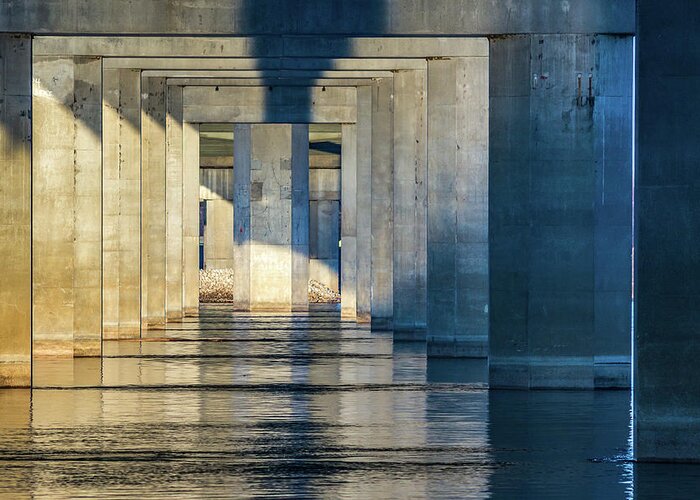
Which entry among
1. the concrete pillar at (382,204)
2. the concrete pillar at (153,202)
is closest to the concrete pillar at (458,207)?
the concrete pillar at (382,204)

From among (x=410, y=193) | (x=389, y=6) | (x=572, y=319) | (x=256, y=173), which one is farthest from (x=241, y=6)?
(x=256, y=173)

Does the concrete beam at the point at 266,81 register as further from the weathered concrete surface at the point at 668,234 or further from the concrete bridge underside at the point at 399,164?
the weathered concrete surface at the point at 668,234

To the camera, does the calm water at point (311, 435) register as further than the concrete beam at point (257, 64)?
No

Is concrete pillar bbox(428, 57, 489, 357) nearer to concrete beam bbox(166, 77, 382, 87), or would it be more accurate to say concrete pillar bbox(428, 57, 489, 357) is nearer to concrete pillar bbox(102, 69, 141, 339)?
concrete pillar bbox(102, 69, 141, 339)

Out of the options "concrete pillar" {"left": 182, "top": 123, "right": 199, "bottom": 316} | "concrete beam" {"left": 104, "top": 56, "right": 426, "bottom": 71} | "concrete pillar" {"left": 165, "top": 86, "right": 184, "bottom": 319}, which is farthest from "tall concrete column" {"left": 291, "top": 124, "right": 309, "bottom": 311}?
"concrete beam" {"left": 104, "top": 56, "right": 426, "bottom": 71}

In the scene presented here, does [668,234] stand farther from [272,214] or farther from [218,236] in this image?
[218,236]

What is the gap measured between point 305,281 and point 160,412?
117 ft

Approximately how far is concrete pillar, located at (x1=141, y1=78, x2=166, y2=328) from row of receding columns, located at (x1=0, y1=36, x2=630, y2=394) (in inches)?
2.3

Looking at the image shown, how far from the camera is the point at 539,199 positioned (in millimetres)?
23359

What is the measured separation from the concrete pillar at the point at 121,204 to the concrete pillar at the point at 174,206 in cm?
970

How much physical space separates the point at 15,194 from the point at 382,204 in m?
21.2

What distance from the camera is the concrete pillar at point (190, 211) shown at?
53.3 metres

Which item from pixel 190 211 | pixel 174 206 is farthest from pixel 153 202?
pixel 190 211

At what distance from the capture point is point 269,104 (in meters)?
49.2
